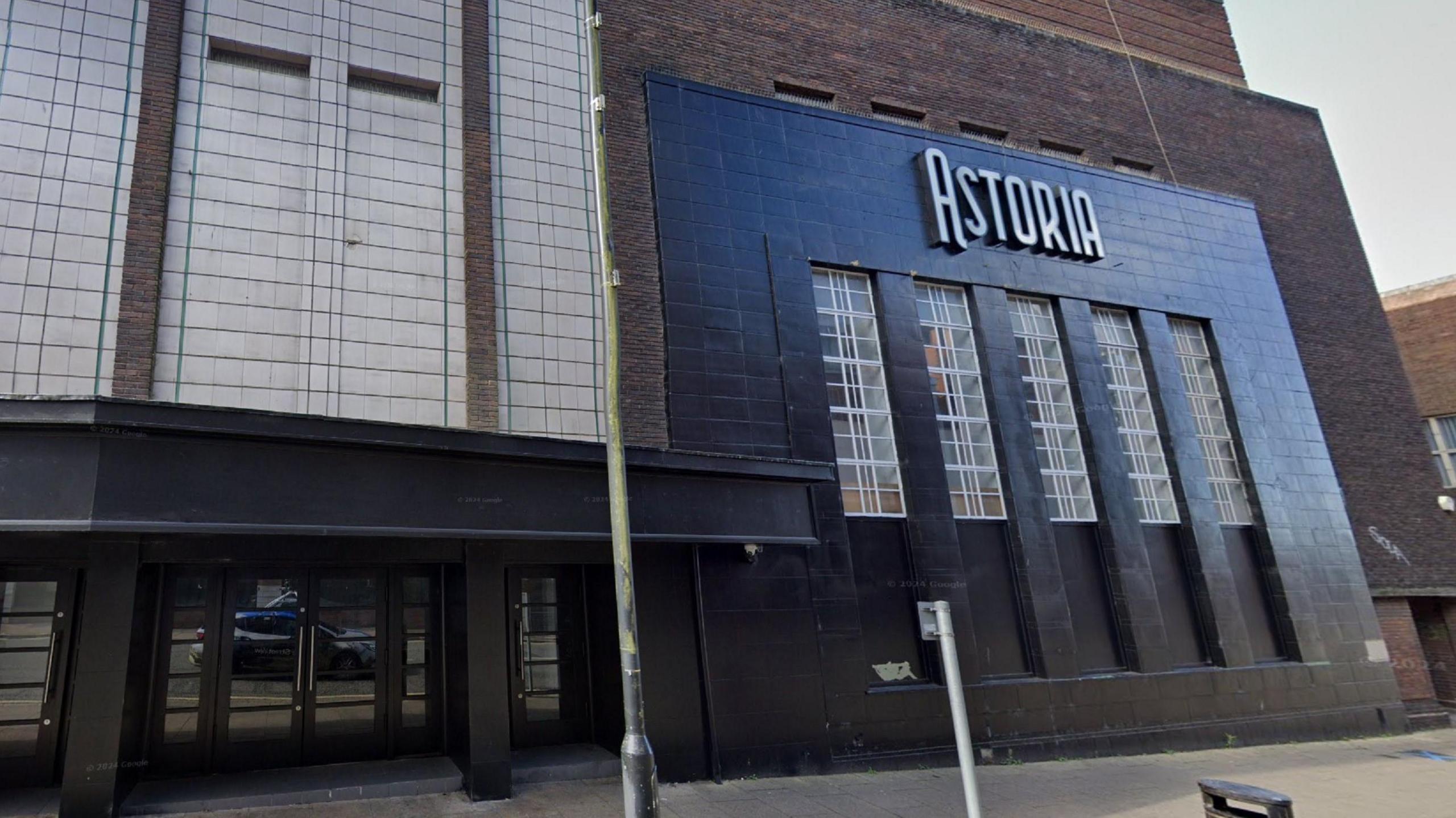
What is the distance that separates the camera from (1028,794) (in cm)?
1025

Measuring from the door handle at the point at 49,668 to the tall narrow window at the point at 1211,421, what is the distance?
19136 millimetres

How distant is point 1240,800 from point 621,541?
19.7ft

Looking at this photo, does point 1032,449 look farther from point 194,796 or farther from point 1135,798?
point 194,796

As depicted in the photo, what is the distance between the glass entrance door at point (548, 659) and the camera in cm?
1080

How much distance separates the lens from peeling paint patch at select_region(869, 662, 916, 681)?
39.4ft

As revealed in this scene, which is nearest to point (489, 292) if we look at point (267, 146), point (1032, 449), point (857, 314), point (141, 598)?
point (267, 146)

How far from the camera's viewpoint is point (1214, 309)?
58.7 ft

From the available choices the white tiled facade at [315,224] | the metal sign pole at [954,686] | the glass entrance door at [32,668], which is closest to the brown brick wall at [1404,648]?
the metal sign pole at [954,686]

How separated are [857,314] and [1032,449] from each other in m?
4.09

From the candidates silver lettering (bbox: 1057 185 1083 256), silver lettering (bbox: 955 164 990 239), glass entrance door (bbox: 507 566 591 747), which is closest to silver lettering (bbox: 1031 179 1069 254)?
silver lettering (bbox: 1057 185 1083 256)

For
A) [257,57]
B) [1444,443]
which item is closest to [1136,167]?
[1444,443]

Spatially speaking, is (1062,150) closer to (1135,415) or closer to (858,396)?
(1135,415)

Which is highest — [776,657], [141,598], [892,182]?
[892,182]

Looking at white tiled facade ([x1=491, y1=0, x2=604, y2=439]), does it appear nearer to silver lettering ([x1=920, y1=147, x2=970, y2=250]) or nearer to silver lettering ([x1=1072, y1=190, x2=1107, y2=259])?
silver lettering ([x1=920, y1=147, x2=970, y2=250])
